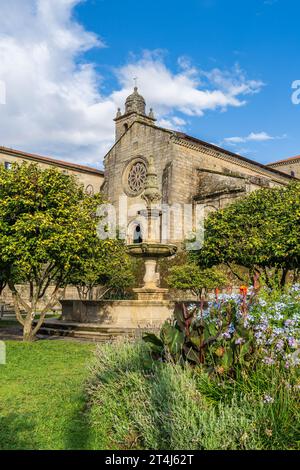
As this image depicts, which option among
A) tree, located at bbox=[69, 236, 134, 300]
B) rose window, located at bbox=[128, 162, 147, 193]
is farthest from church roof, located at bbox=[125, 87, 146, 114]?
tree, located at bbox=[69, 236, 134, 300]

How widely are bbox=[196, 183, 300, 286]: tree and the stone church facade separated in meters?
15.9

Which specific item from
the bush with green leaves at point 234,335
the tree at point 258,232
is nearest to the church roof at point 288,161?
the tree at point 258,232

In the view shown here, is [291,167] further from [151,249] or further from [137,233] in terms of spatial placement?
[151,249]

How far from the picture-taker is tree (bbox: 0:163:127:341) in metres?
12.4

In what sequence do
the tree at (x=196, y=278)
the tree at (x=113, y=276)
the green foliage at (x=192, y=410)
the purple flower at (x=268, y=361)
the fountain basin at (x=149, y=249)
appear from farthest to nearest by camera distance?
the tree at (x=196, y=278), the tree at (x=113, y=276), the fountain basin at (x=149, y=249), the purple flower at (x=268, y=361), the green foliage at (x=192, y=410)

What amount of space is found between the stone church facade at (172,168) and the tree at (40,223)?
23.6m

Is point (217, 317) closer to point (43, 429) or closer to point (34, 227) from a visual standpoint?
point (43, 429)

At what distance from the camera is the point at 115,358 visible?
5.84 m

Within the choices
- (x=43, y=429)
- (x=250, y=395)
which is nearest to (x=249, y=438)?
(x=250, y=395)

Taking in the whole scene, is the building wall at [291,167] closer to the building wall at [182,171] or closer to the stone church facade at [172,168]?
the stone church facade at [172,168]

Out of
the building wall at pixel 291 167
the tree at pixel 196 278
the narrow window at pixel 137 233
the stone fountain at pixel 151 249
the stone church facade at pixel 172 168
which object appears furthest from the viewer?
the building wall at pixel 291 167

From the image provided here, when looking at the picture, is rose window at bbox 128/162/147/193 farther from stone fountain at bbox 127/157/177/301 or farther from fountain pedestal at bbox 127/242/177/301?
fountain pedestal at bbox 127/242/177/301

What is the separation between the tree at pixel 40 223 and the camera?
12.4 metres

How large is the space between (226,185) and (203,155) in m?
6.39
